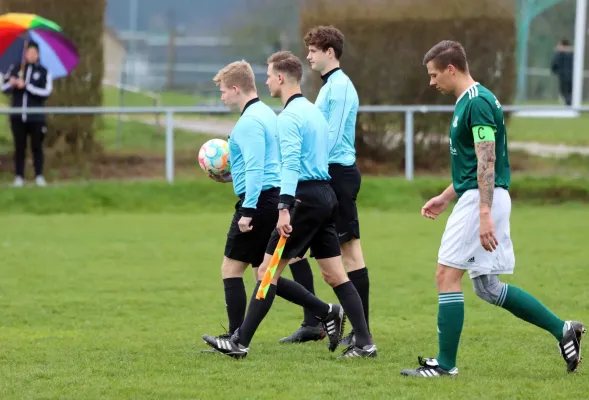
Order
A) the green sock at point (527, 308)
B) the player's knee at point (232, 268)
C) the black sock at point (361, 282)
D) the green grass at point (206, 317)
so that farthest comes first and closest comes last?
the black sock at point (361, 282) → the player's knee at point (232, 268) → the green sock at point (527, 308) → the green grass at point (206, 317)

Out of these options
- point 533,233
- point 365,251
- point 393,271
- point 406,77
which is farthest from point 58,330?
point 406,77

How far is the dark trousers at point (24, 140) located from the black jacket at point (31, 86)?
11 cm

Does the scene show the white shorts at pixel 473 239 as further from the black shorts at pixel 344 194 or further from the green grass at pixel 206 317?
the black shorts at pixel 344 194

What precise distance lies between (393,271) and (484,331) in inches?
125

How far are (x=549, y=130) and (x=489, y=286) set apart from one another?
14.0 meters

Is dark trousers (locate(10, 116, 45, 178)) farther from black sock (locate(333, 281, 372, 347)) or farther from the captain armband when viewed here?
the captain armband

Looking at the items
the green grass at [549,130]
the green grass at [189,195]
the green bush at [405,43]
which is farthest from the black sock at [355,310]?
the green grass at [549,130]

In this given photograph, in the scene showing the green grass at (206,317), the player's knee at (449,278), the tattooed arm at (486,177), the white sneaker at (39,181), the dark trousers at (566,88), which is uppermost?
the dark trousers at (566,88)

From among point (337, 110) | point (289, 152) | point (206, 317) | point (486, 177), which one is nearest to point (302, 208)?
point (289, 152)

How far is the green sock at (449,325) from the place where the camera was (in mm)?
6375

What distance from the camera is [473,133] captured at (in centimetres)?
617

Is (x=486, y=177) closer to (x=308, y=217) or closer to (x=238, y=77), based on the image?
(x=308, y=217)

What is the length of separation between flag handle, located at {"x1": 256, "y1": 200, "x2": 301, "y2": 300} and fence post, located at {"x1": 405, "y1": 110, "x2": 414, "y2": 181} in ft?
34.7

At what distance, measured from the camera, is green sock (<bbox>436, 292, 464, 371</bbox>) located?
638 centimetres
